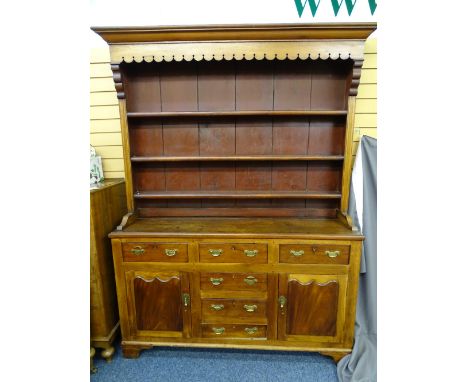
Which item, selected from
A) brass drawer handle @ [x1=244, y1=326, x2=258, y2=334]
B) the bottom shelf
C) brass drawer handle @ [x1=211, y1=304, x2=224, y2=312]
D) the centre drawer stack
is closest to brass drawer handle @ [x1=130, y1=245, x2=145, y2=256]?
the bottom shelf

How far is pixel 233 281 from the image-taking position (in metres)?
1.85

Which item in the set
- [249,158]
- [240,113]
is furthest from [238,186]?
[240,113]

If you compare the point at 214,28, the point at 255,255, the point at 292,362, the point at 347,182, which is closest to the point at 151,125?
the point at 214,28

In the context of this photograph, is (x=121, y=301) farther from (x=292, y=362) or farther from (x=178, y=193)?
(x=292, y=362)

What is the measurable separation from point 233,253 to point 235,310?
1.37ft

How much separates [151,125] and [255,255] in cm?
126

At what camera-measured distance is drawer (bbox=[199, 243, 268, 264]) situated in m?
1.80

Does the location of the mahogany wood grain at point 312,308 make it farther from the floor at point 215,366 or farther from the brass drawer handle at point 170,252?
the brass drawer handle at point 170,252

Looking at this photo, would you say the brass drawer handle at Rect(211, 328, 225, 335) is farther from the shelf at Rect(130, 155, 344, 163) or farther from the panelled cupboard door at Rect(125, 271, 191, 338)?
the shelf at Rect(130, 155, 344, 163)

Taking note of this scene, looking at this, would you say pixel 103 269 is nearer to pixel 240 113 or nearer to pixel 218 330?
pixel 218 330

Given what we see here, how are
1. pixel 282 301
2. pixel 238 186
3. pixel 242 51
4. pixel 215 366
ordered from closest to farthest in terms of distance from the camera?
pixel 242 51 → pixel 282 301 → pixel 215 366 → pixel 238 186

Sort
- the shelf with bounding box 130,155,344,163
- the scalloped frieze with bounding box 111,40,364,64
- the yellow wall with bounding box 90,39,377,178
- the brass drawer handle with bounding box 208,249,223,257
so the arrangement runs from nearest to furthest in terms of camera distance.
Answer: the scalloped frieze with bounding box 111,40,364,64 → the brass drawer handle with bounding box 208,249,223,257 → the shelf with bounding box 130,155,344,163 → the yellow wall with bounding box 90,39,377,178

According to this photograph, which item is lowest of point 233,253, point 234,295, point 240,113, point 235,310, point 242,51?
point 235,310

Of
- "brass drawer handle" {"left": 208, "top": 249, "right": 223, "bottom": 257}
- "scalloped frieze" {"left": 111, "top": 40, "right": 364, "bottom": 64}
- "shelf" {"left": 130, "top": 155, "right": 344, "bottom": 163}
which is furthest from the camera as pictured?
"shelf" {"left": 130, "top": 155, "right": 344, "bottom": 163}
